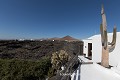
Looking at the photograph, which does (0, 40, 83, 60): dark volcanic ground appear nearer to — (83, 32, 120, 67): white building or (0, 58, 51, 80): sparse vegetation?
(83, 32, 120, 67): white building

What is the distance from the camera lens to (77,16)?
27.8 meters

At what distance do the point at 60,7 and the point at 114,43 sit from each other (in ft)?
59.7

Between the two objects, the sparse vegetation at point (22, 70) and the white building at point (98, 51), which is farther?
the sparse vegetation at point (22, 70)

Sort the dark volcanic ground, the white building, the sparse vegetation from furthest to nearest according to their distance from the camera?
the dark volcanic ground < the sparse vegetation < the white building

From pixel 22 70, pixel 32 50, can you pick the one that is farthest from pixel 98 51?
pixel 32 50

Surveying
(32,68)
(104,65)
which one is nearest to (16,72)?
(32,68)

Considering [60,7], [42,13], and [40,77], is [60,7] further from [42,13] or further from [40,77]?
[40,77]

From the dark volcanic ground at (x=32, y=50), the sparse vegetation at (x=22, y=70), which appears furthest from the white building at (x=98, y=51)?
the sparse vegetation at (x=22, y=70)

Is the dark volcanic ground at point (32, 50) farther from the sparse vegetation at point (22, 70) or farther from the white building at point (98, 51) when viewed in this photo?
the sparse vegetation at point (22, 70)

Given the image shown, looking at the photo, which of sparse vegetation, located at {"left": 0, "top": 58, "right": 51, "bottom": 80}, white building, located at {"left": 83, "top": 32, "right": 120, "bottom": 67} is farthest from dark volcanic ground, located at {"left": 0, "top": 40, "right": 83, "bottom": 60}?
sparse vegetation, located at {"left": 0, "top": 58, "right": 51, "bottom": 80}

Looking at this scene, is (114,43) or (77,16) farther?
(77,16)

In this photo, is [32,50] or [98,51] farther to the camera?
[32,50]

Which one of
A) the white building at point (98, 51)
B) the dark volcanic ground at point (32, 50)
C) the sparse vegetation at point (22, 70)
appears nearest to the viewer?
the white building at point (98, 51)

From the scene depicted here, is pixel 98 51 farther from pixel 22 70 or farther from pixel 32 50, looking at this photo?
pixel 32 50
